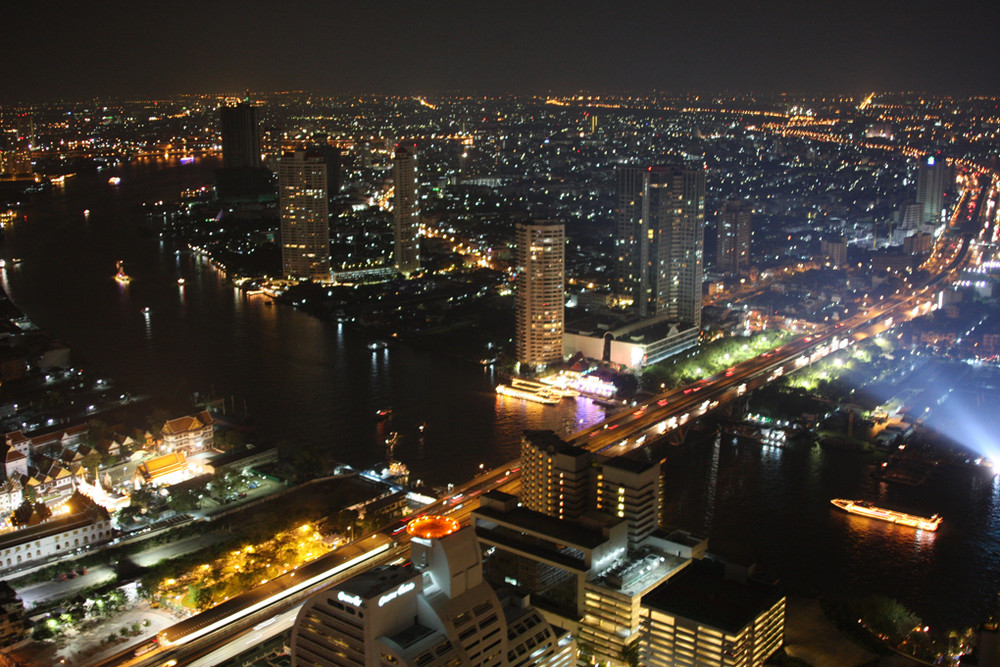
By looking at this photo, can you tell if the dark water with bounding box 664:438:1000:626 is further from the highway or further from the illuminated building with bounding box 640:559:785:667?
the illuminated building with bounding box 640:559:785:667

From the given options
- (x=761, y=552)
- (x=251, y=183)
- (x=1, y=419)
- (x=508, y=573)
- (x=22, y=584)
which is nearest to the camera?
(x=508, y=573)

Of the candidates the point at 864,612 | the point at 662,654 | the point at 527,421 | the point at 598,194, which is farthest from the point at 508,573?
the point at 598,194

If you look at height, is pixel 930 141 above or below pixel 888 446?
above

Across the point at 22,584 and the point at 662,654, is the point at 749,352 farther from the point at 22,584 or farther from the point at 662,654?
the point at 22,584

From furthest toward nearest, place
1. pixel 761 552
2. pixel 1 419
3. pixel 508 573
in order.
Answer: pixel 1 419
pixel 761 552
pixel 508 573

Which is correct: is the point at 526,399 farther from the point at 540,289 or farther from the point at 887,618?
the point at 887,618

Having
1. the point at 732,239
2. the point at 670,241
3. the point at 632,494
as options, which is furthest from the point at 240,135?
the point at 632,494
